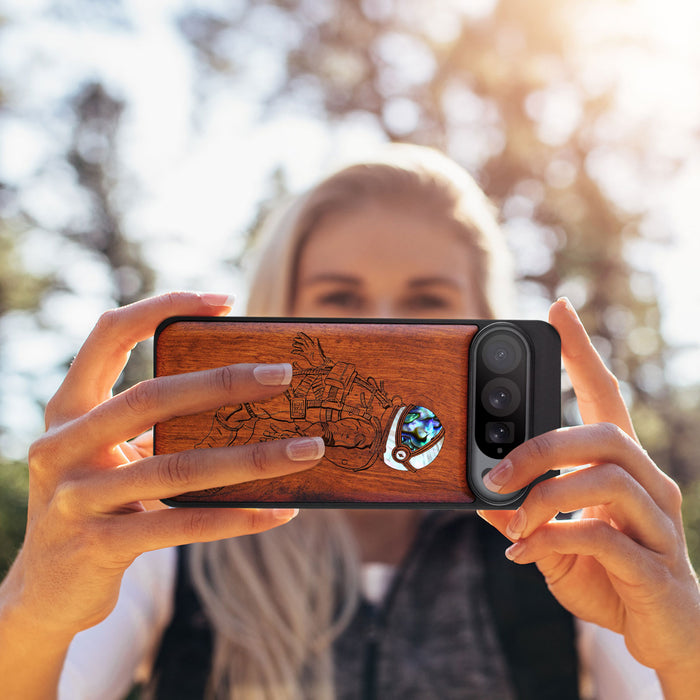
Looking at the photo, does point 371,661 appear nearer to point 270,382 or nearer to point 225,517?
point 225,517

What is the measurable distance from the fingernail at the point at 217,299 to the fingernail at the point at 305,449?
1.28 ft

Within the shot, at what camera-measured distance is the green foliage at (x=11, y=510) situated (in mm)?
6848

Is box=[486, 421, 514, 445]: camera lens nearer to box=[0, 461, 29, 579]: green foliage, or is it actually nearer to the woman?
the woman

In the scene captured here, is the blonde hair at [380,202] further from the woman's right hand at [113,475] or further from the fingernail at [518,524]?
the fingernail at [518,524]

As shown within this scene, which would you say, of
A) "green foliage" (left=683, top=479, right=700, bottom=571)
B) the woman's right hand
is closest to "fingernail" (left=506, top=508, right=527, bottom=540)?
the woman's right hand

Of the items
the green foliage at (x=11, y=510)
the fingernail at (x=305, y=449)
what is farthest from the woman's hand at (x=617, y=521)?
the green foliage at (x=11, y=510)

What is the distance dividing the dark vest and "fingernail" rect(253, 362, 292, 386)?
138 centimetres

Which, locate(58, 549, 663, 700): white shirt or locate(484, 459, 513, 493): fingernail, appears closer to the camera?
locate(484, 459, 513, 493): fingernail

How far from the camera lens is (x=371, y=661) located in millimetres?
2260

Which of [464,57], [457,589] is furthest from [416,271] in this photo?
[464,57]

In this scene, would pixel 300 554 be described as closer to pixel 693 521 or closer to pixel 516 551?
pixel 516 551

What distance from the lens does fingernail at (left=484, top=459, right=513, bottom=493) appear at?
4.16 feet

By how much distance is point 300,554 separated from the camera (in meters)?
2.51

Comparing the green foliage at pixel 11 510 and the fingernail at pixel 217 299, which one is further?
the green foliage at pixel 11 510
